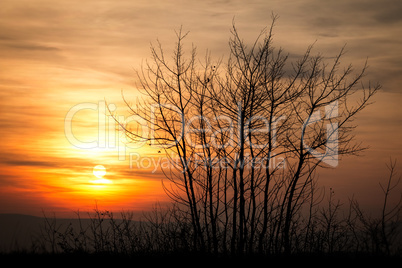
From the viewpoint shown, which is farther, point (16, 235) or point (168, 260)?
point (16, 235)

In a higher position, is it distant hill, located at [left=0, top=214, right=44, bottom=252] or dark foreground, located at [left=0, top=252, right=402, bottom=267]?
distant hill, located at [left=0, top=214, right=44, bottom=252]

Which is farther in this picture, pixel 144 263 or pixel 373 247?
pixel 373 247

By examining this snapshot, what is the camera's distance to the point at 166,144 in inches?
459

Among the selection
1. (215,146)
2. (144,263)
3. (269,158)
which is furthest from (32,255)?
(269,158)

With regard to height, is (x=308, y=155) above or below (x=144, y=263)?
above

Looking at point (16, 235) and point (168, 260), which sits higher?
point (16, 235)

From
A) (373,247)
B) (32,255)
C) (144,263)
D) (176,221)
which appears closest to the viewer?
(144,263)

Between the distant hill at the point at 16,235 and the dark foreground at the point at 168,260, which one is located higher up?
the distant hill at the point at 16,235

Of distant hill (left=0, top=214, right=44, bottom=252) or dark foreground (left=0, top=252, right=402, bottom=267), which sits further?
distant hill (left=0, top=214, right=44, bottom=252)

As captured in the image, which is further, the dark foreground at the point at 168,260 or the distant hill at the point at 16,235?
the distant hill at the point at 16,235

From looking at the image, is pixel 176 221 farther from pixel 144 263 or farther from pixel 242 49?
pixel 242 49

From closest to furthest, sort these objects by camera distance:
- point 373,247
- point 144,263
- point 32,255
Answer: point 144,263
point 32,255
point 373,247

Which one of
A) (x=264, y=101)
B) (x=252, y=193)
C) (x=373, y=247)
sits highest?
(x=264, y=101)

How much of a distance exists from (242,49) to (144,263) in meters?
5.98
